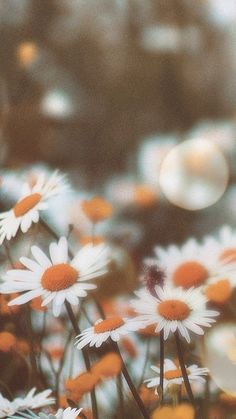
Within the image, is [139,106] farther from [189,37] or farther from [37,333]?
[37,333]

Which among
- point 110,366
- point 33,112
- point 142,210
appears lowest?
point 110,366

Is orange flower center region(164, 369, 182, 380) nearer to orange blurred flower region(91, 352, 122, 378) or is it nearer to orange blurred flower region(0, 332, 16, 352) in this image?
orange blurred flower region(91, 352, 122, 378)

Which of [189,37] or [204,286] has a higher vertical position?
[189,37]

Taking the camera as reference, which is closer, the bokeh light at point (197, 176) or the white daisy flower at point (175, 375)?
the white daisy flower at point (175, 375)

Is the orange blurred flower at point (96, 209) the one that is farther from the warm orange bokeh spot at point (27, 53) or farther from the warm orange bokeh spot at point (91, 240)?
the warm orange bokeh spot at point (27, 53)

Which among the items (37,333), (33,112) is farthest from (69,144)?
(37,333)

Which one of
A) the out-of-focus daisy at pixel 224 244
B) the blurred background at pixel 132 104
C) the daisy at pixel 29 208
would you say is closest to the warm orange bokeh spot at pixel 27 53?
the blurred background at pixel 132 104

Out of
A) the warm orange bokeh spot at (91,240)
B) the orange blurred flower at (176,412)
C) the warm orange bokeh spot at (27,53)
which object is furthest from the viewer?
the warm orange bokeh spot at (27,53)
